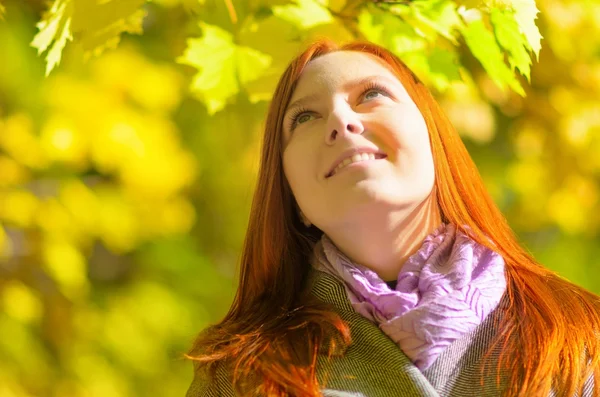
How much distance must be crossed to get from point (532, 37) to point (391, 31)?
21cm

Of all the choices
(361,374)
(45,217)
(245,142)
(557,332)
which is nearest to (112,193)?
(45,217)

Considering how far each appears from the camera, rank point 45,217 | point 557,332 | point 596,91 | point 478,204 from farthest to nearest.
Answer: point 596,91 < point 45,217 < point 478,204 < point 557,332

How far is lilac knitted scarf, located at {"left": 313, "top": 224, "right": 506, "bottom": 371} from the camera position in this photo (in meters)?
0.73

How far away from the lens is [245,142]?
1343 millimetres

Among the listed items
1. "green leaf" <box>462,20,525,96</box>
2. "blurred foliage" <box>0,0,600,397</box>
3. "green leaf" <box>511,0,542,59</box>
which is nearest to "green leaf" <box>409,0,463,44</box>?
"green leaf" <box>462,20,525,96</box>

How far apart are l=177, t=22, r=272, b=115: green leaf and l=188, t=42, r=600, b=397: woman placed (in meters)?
0.05

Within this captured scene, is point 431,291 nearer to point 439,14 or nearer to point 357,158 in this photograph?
point 357,158

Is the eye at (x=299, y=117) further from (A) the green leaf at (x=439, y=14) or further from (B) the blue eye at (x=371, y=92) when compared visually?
(A) the green leaf at (x=439, y=14)

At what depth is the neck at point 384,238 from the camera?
0.81 meters

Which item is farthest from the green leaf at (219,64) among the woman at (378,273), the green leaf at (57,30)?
the green leaf at (57,30)

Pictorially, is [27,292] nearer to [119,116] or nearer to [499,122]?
[119,116]

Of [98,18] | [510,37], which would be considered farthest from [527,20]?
[98,18]

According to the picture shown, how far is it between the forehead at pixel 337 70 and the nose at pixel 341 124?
0.04 meters

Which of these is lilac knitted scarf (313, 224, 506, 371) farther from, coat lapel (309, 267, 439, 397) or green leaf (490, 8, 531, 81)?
green leaf (490, 8, 531, 81)
